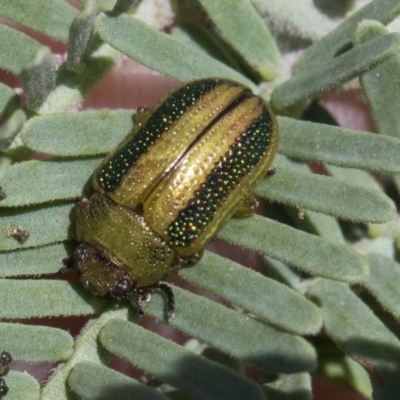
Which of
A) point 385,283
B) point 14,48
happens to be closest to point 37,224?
point 14,48

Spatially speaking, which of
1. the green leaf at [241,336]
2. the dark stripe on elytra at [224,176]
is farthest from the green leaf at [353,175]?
the green leaf at [241,336]

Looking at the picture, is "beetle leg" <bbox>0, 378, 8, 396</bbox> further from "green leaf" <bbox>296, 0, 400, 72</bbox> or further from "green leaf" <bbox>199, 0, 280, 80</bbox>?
"green leaf" <bbox>296, 0, 400, 72</bbox>

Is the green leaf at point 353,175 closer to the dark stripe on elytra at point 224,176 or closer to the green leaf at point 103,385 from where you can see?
the dark stripe on elytra at point 224,176

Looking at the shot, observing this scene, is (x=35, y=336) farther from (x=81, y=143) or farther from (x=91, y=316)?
(x=81, y=143)

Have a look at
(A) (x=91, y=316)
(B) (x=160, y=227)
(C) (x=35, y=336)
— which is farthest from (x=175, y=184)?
(C) (x=35, y=336)

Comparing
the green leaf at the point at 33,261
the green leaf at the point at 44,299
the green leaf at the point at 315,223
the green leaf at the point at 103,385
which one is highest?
the green leaf at the point at 315,223

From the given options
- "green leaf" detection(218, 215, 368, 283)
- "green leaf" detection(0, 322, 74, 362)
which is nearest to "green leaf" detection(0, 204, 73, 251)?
"green leaf" detection(0, 322, 74, 362)
